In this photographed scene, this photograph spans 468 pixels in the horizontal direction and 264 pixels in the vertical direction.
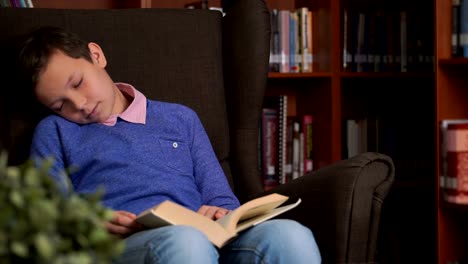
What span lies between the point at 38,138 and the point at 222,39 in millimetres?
600

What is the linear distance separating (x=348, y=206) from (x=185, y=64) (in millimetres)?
661

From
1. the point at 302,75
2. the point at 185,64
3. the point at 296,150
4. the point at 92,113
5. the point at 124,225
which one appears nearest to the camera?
the point at 124,225

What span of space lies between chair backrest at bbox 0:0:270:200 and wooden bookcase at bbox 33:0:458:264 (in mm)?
867

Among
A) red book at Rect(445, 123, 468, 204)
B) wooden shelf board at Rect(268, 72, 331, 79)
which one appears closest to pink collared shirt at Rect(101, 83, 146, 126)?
red book at Rect(445, 123, 468, 204)

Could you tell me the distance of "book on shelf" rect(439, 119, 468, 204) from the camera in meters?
2.48

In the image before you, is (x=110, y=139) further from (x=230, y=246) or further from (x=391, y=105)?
(x=391, y=105)

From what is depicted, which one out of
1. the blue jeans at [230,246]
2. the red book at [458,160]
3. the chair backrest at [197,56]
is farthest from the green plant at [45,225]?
the red book at [458,160]

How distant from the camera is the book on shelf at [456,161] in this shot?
2.48 m

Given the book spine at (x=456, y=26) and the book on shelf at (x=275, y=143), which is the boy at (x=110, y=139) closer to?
the book spine at (x=456, y=26)

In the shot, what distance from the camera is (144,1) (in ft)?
9.69

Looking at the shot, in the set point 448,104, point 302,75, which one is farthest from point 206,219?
point 302,75

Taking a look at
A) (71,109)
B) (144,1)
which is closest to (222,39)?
(71,109)

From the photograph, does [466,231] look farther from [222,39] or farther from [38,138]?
[38,138]

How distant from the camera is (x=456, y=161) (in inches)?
97.9
